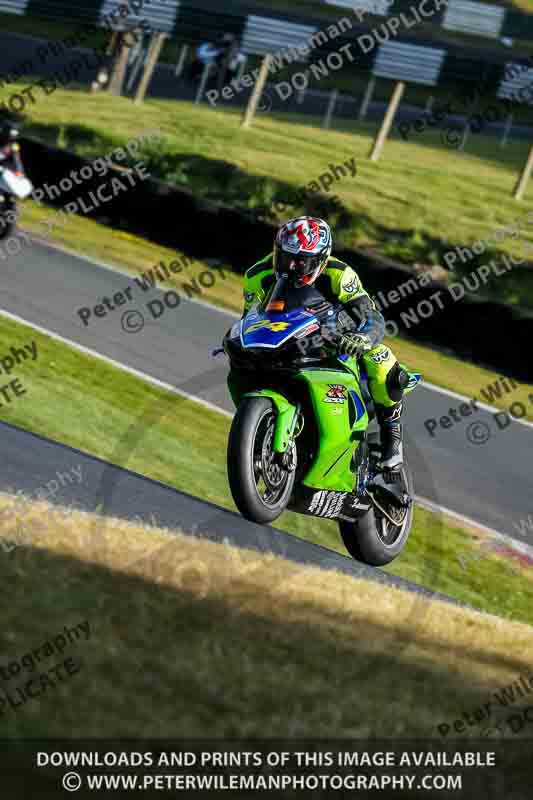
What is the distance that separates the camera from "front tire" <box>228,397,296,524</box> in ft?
20.2

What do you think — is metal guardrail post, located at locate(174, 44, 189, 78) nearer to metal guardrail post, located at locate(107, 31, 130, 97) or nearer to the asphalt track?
metal guardrail post, located at locate(107, 31, 130, 97)

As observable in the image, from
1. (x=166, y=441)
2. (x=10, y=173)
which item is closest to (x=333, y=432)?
(x=166, y=441)

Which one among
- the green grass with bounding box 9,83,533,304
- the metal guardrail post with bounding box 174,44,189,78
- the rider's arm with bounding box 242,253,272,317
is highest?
the metal guardrail post with bounding box 174,44,189,78

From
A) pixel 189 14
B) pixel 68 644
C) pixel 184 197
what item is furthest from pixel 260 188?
pixel 68 644

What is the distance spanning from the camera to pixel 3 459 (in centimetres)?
877

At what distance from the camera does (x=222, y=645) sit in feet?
Answer: 18.4

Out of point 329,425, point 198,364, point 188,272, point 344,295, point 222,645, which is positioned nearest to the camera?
point 222,645

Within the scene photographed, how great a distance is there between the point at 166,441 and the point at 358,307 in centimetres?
516

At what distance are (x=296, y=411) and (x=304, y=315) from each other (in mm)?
543

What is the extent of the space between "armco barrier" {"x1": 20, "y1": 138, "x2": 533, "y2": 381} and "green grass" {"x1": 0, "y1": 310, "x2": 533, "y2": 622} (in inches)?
203

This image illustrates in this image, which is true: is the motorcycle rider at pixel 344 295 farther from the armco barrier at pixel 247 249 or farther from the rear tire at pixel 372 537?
the armco barrier at pixel 247 249

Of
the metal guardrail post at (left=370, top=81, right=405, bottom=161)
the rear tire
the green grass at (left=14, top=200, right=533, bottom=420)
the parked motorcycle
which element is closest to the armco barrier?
the green grass at (left=14, top=200, right=533, bottom=420)

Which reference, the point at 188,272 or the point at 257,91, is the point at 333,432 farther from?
the point at 257,91

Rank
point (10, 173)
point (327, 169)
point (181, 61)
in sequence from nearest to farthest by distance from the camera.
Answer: point (10, 173), point (327, 169), point (181, 61)
